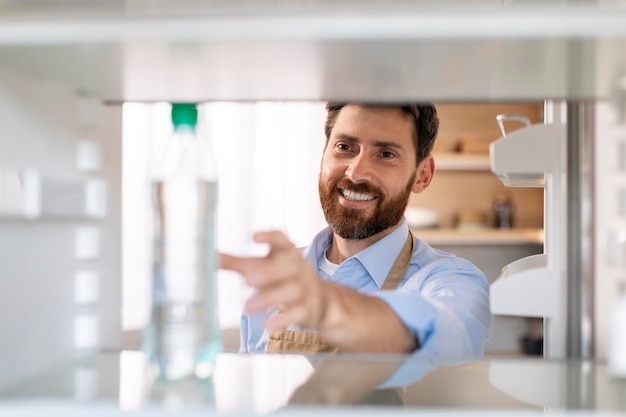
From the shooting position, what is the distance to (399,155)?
1.88 metres

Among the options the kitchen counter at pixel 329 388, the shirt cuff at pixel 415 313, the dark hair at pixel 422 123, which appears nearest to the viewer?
the kitchen counter at pixel 329 388

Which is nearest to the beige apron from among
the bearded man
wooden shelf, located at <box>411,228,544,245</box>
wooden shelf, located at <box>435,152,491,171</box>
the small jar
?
the bearded man

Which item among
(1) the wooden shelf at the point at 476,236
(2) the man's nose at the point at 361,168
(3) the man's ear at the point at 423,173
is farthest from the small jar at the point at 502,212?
(2) the man's nose at the point at 361,168

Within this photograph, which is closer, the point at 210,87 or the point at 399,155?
the point at 210,87

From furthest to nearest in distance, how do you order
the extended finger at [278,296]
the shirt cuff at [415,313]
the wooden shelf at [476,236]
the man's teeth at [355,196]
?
the wooden shelf at [476,236] → the man's teeth at [355,196] → the shirt cuff at [415,313] → the extended finger at [278,296]

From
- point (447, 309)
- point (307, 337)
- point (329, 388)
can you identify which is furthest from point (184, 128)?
point (307, 337)

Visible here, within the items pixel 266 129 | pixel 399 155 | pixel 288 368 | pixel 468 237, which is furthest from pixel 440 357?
pixel 468 237

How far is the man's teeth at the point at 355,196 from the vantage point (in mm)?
1915

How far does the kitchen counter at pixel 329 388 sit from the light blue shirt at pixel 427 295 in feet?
0.31

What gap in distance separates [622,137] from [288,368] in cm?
38

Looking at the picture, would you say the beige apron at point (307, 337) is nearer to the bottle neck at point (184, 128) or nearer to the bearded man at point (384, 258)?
the bearded man at point (384, 258)

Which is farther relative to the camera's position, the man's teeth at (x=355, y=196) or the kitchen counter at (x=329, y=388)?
the man's teeth at (x=355, y=196)

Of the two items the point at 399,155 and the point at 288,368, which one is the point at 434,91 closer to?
the point at 288,368

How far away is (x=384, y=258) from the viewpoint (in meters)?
1.73
